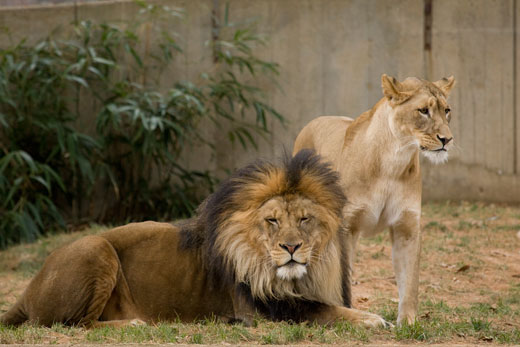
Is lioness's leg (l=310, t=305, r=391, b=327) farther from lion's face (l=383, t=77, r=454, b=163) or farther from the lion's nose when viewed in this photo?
lion's face (l=383, t=77, r=454, b=163)

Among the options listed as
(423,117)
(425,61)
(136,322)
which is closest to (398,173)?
(423,117)

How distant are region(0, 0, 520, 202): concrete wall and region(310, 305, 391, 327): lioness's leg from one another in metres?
4.84

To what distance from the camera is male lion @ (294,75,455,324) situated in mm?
4773

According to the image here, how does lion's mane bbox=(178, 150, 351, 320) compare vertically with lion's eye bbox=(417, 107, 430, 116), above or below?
below

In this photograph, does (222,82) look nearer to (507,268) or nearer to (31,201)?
(31,201)

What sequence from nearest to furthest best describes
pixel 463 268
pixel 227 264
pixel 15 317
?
pixel 227 264
pixel 15 317
pixel 463 268

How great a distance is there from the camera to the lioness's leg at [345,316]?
4211 millimetres

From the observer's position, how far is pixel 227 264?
4383 millimetres

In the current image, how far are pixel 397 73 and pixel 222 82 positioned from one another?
6.10ft

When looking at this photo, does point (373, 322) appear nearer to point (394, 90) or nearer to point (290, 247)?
point (290, 247)

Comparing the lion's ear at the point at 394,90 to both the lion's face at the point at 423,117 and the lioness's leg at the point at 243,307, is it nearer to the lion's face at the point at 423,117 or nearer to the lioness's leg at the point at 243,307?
the lion's face at the point at 423,117

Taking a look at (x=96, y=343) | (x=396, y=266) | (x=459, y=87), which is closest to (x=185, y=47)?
(x=459, y=87)

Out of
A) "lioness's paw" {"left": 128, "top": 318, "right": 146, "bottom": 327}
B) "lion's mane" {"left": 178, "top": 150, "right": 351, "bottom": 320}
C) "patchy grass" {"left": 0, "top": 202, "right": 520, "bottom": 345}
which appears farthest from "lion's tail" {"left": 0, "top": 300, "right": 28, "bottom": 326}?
"lion's mane" {"left": 178, "top": 150, "right": 351, "bottom": 320}

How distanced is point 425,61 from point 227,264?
17.7 ft
